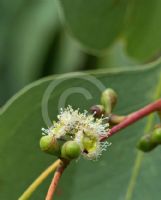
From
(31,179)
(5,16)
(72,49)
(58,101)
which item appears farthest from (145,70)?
(5,16)

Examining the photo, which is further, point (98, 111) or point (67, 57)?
point (67, 57)

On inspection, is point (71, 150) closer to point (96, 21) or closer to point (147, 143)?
point (147, 143)

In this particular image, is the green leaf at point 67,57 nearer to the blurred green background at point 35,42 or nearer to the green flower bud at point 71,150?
the blurred green background at point 35,42

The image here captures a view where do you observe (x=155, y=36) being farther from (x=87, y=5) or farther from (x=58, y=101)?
(x=58, y=101)

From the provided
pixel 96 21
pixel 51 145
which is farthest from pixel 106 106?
pixel 96 21

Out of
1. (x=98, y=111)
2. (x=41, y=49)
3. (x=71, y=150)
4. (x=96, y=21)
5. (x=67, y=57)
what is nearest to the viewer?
(x=71, y=150)

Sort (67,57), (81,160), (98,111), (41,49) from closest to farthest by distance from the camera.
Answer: (98,111), (81,160), (67,57), (41,49)
